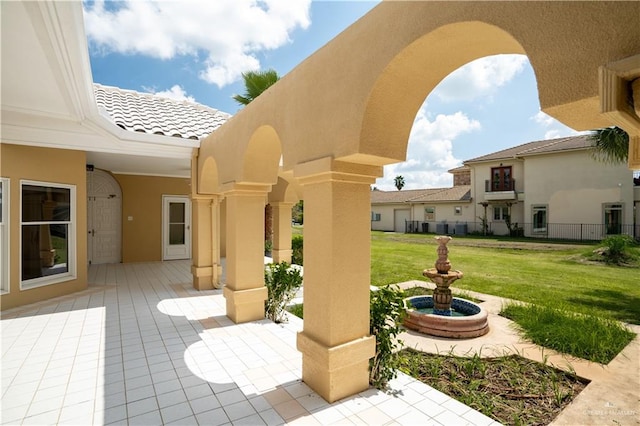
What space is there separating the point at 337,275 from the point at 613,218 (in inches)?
965

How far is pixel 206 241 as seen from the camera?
28.3 ft

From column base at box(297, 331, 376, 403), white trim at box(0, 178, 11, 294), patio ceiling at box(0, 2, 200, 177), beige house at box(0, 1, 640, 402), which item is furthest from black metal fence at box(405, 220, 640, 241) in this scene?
white trim at box(0, 178, 11, 294)

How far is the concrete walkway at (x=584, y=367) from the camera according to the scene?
332cm

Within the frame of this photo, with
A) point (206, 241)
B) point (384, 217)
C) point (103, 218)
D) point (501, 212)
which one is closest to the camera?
point (206, 241)

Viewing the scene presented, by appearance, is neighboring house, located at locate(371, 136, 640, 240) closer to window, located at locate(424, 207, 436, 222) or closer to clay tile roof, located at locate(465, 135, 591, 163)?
clay tile roof, located at locate(465, 135, 591, 163)

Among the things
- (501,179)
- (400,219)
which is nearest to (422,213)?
(400,219)

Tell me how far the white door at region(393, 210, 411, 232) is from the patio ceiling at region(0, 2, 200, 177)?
86.3ft

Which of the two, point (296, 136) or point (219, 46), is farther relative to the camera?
point (219, 46)

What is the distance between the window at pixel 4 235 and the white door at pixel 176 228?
6.54 metres

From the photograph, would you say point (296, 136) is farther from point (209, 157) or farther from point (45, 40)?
point (209, 157)

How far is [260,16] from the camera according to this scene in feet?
18.1

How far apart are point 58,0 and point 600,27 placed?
4054 mm

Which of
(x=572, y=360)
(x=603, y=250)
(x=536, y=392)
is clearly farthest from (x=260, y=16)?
(x=603, y=250)

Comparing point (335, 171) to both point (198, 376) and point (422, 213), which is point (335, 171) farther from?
point (422, 213)
